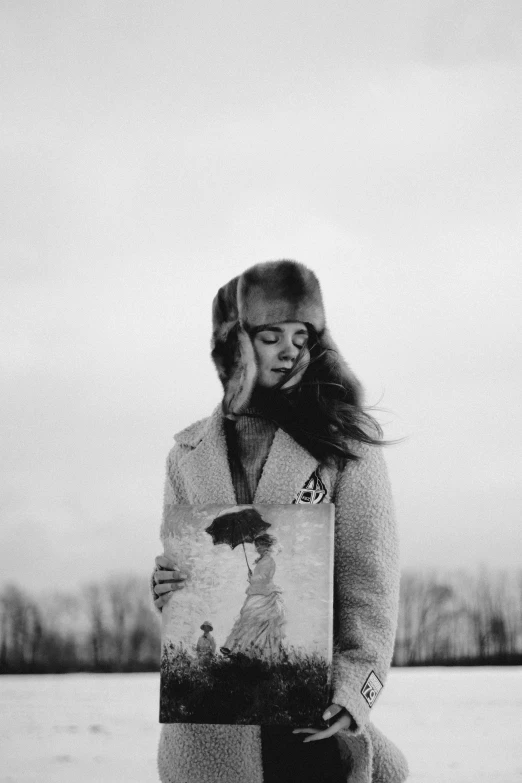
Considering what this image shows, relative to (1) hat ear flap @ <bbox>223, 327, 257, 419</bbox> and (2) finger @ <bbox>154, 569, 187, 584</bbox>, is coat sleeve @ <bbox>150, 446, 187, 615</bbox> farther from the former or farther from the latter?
(2) finger @ <bbox>154, 569, 187, 584</bbox>

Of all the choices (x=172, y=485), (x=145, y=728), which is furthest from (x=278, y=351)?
(x=145, y=728)

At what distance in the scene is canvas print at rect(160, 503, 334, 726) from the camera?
175 centimetres

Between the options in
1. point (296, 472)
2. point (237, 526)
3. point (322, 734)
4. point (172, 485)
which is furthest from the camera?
point (172, 485)

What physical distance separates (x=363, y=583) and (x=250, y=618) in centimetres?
27

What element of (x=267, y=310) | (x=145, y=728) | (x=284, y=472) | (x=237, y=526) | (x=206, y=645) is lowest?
(x=145, y=728)

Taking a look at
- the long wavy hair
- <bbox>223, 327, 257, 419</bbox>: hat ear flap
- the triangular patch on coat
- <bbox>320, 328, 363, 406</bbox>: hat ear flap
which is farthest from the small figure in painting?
<bbox>320, 328, 363, 406</bbox>: hat ear flap

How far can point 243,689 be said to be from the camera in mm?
1771

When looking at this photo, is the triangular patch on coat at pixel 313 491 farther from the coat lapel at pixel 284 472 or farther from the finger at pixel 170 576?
the finger at pixel 170 576

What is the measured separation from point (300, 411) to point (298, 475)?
19 centimetres

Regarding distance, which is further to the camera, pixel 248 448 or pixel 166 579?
pixel 248 448

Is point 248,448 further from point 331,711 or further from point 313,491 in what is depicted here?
point 331,711

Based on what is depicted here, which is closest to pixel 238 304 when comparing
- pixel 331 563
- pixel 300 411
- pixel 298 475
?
pixel 300 411

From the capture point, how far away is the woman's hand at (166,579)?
1.87 metres

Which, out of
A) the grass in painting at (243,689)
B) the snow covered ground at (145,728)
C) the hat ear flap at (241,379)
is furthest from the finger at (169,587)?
the snow covered ground at (145,728)
